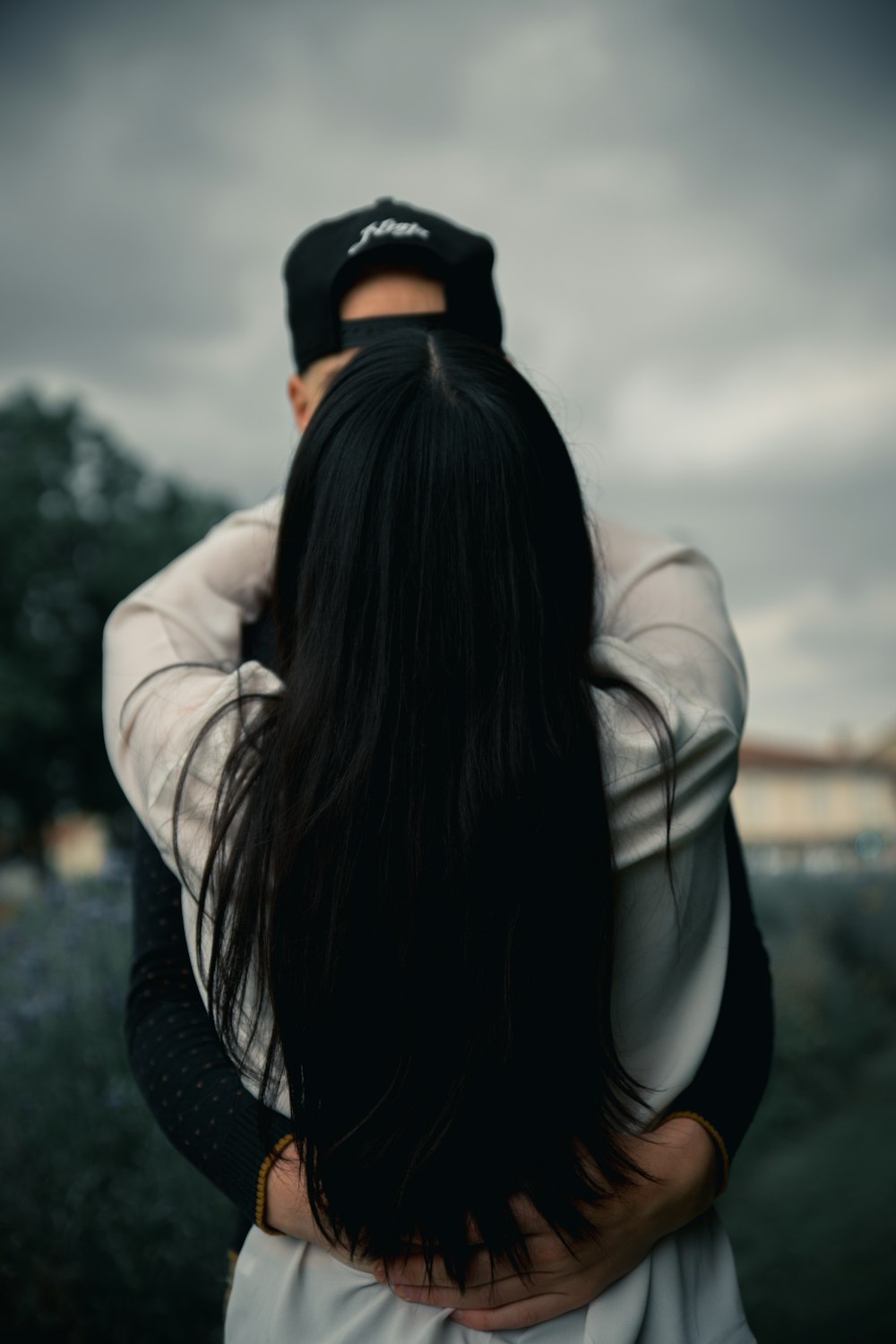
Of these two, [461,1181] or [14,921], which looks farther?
[14,921]

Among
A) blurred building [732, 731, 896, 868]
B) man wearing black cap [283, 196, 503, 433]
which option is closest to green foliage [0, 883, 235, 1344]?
man wearing black cap [283, 196, 503, 433]

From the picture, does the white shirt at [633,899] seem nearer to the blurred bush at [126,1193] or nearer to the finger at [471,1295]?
the finger at [471,1295]

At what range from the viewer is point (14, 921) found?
377cm

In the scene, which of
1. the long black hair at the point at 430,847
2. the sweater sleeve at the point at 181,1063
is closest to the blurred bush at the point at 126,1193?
the sweater sleeve at the point at 181,1063

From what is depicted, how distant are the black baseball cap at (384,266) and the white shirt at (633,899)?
21.3 inches

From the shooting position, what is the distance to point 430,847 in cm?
94

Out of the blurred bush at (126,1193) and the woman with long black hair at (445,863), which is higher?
the woman with long black hair at (445,863)

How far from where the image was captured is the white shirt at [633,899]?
3.41 ft

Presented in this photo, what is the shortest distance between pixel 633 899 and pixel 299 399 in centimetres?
93

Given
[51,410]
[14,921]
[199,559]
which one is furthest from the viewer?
[51,410]

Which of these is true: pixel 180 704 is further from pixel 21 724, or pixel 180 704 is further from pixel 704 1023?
pixel 21 724

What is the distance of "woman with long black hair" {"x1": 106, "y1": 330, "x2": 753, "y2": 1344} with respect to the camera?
950 millimetres

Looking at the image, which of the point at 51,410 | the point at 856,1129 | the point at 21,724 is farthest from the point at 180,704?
the point at 51,410

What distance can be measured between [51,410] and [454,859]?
60.7 feet
